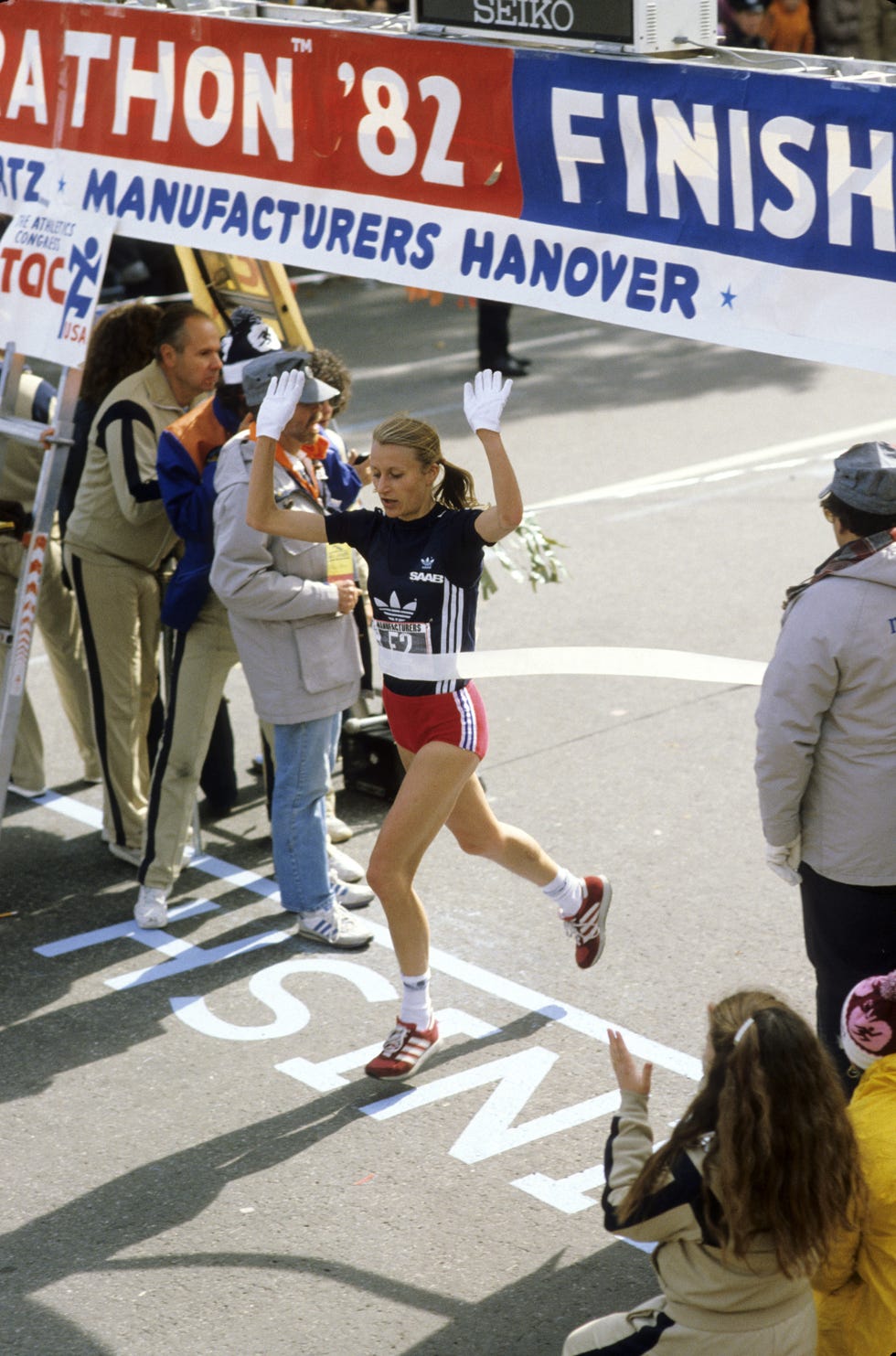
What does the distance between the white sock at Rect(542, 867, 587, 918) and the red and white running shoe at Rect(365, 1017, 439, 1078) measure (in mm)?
630

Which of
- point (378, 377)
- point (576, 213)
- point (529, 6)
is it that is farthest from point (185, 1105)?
point (378, 377)

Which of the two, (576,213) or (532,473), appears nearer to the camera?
(576,213)

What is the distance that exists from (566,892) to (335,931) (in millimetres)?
887

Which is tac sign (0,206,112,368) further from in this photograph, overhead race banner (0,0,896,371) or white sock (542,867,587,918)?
white sock (542,867,587,918)

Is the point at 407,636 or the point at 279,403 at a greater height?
the point at 279,403

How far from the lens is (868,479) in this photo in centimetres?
383

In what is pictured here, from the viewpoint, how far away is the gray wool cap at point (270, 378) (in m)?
5.34

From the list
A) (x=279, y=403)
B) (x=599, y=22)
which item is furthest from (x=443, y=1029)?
(x=599, y=22)

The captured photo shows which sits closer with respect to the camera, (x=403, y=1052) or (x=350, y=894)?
(x=403, y=1052)

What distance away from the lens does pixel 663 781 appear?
714 centimetres

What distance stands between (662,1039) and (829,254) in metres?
2.45

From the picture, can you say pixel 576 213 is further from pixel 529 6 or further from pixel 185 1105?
pixel 185 1105

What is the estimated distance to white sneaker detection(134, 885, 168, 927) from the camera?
5996mm

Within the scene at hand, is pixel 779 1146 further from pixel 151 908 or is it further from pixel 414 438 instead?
pixel 151 908
